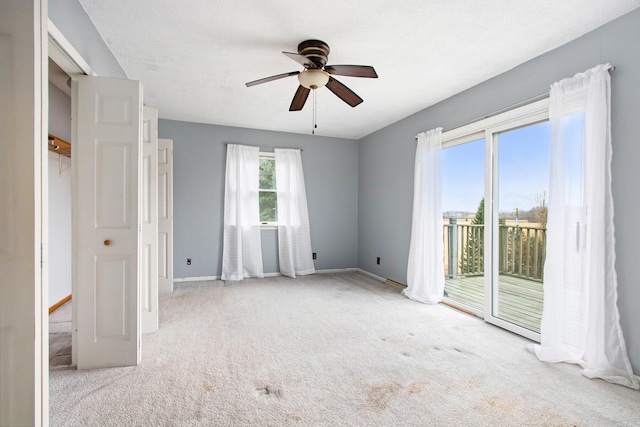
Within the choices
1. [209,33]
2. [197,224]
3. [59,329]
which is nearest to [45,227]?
[209,33]

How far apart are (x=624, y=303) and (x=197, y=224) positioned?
16.8ft

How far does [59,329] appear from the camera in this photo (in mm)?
3041

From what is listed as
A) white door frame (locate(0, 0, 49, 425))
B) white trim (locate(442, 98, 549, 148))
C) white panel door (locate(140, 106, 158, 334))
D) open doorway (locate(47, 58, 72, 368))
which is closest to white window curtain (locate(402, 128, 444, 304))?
white trim (locate(442, 98, 549, 148))

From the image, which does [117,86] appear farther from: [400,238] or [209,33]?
[400,238]

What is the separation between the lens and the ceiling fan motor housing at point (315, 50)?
254 centimetres

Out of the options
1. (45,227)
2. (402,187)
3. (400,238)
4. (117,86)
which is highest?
(117,86)

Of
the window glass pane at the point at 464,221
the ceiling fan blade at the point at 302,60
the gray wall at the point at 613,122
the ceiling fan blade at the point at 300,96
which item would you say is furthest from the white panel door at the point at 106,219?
the window glass pane at the point at 464,221

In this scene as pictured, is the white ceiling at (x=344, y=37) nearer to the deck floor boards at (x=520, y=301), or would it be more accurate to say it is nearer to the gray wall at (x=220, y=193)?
the gray wall at (x=220, y=193)

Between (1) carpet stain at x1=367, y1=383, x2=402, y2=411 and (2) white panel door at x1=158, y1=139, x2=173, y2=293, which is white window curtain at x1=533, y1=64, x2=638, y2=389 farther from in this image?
(2) white panel door at x1=158, y1=139, x2=173, y2=293

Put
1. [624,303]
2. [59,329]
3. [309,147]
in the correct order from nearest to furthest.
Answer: [624,303]
[59,329]
[309,147]

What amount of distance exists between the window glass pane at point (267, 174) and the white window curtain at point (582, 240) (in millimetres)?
4097

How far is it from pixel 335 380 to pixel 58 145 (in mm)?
3626

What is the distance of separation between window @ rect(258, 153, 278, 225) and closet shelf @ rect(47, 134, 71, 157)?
2.69 meters

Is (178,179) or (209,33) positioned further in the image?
(178,179)
